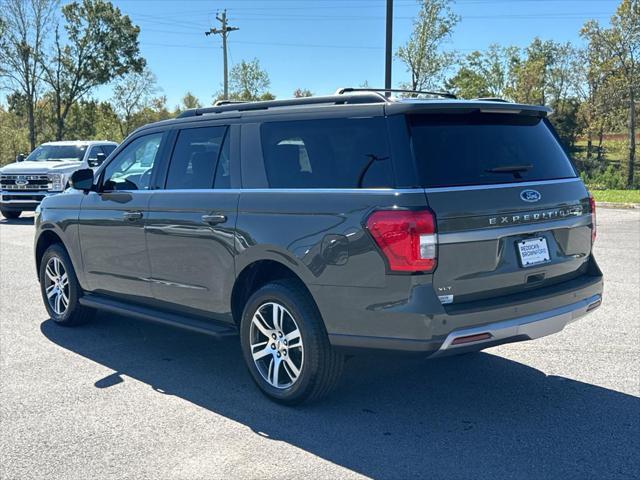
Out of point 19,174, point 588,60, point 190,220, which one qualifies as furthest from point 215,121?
point 588,60

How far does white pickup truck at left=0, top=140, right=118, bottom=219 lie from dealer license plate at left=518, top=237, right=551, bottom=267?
13548mm

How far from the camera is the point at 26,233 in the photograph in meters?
13.9

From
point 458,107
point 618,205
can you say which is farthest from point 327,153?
point 618,205

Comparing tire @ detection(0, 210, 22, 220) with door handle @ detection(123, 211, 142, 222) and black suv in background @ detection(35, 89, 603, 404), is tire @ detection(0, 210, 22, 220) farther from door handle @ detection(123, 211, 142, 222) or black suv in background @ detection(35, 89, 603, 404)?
black suv in background @ detection(35, 89, 603, 404)

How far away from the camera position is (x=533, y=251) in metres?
4.01

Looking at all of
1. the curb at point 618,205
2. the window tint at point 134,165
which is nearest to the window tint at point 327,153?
the window tint at point 134,165

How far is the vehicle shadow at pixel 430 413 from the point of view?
138 inches

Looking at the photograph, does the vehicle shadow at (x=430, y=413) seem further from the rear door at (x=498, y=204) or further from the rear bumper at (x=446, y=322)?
the rear door at (x=498, y=204)

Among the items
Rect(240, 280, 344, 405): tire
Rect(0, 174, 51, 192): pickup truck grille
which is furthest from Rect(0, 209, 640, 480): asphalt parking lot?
Rect(0, 174, 51, 192): pickup truck grille

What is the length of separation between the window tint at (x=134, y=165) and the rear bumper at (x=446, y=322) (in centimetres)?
231

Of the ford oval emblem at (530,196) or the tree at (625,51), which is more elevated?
the tree at (625,51)

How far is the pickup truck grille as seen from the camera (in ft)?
52.6

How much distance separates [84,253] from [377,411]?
318cm

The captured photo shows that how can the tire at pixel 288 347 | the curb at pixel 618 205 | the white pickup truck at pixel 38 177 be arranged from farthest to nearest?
the curb at pixel 618 205 → the white pickup truck at pixel 38 177 → the tire at pixel 288 347
